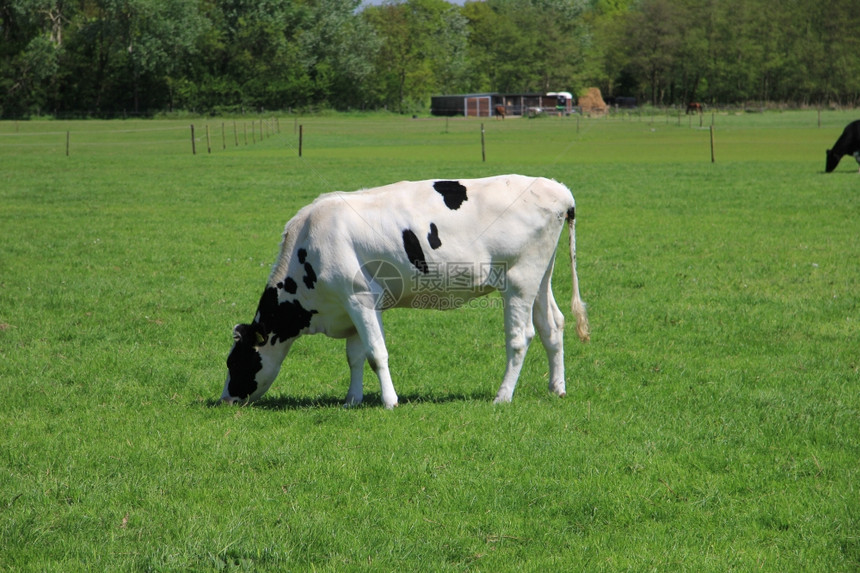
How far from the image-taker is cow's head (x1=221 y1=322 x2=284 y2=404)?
26.5 ft

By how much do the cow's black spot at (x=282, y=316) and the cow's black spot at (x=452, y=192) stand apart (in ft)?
5.42

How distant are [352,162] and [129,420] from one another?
105 feet

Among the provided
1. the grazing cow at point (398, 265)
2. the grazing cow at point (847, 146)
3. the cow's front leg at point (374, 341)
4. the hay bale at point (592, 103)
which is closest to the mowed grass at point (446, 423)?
the cow's front leg at point (374, 341)

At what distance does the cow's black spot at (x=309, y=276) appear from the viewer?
7.82 m

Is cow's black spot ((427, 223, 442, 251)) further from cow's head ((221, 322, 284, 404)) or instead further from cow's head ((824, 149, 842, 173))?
cow's head ((824, 149, 842, 173))

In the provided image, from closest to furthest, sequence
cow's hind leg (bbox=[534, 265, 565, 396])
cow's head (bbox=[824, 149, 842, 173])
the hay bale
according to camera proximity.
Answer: cow's hind leg (bbox=[534, 265, 565, 396])
cow's head (bbox=[824, 149, 842, 173])
the hay bale

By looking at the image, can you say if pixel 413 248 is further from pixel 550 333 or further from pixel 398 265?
pixel 550 333

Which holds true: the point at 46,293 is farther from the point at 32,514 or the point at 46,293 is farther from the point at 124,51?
the point at 124,51

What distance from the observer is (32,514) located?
5.43 metres

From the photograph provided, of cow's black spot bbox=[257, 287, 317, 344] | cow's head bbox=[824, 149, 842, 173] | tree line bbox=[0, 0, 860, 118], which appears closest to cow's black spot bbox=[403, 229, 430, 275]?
cow's black spot bbox=[257, 287, 317, 344]

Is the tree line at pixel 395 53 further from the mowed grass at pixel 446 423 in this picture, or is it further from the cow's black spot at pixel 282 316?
the cow's black spot at pixel 282 316

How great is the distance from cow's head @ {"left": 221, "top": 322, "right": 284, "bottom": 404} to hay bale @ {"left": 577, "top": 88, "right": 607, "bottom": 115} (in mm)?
96288

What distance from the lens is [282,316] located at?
808 cm

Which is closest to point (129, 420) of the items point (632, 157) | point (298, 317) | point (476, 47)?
point (298, 317)
